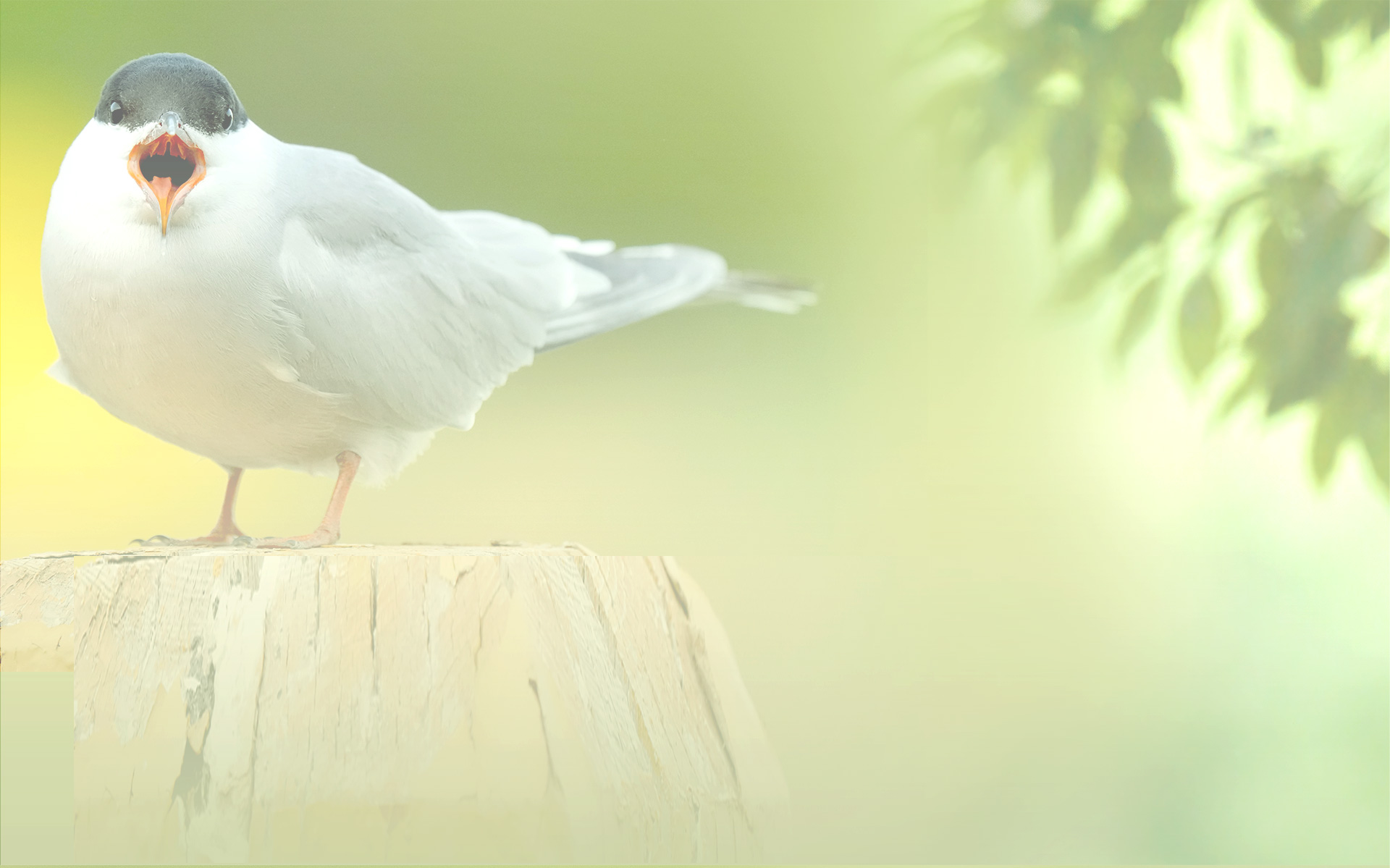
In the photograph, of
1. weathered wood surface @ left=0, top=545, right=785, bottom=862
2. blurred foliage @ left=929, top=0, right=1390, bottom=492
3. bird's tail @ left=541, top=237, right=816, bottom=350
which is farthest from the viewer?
bird's tail @ left=541, top=237, right=816, bottom=350

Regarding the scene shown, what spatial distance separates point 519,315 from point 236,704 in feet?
3.45

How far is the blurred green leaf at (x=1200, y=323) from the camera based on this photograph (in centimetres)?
241

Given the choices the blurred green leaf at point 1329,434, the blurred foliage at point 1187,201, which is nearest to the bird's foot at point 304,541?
the blurred foliage at point 1187,201

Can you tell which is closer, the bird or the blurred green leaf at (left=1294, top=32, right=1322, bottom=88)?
the bird

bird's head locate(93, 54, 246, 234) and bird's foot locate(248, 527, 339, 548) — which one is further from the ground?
bird's head locate(93, 54, 246, 234)

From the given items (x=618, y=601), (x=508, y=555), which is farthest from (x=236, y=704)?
(x=618, y=601)

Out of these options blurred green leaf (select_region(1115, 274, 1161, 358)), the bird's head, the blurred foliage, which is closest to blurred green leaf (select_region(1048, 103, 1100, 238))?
the blurred foliage

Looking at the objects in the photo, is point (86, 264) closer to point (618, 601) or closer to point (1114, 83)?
point (618, 601)

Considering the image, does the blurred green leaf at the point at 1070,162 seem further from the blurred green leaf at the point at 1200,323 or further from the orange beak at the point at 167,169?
the orange beak at the point at 167,169

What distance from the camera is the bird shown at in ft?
6.75

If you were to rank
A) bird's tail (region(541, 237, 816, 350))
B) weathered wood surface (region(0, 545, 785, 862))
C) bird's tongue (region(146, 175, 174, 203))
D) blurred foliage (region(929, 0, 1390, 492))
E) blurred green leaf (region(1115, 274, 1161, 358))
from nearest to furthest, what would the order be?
1. weathered wood surface (region(0, 545, 785, 862))
2. bird's tongue (region(146, 175, 174, 203))
3. blurred foliage (region(929, 0, 1390, 492))
4. blurred green leaf (region(1115, 274, 1161, 358))
5. bird's tail (region(541, 237, 816, 350))

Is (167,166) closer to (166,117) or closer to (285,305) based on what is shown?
(166,117)

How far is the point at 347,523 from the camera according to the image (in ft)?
15.4

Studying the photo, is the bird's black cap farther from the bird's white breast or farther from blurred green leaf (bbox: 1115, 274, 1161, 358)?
blurred green leaf (bbox: 1115, 274, 1161, 358)
